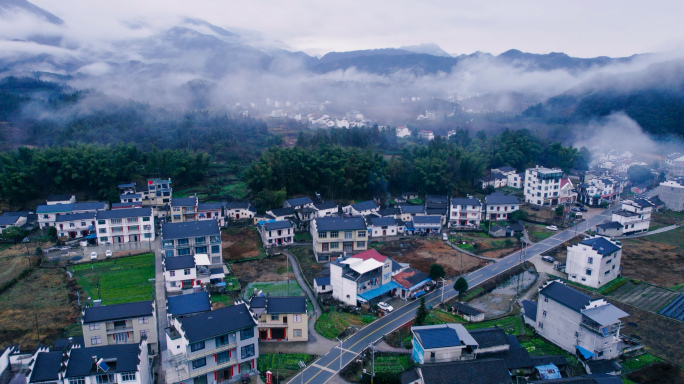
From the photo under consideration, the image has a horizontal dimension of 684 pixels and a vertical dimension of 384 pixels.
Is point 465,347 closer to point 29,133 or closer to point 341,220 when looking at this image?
point 341,220

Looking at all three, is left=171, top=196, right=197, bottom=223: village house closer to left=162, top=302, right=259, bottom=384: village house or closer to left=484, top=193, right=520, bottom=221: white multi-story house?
left=162, top=302, right=259, bottom=384: village house

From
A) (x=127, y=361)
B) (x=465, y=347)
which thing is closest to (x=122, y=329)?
(x=127, y=361)

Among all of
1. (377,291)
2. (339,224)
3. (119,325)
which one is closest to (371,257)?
(377,291)

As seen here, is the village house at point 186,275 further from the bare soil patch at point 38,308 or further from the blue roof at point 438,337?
the blue roof at point 438,337

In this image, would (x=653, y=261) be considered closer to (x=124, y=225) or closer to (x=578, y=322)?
(x=578, y=322)

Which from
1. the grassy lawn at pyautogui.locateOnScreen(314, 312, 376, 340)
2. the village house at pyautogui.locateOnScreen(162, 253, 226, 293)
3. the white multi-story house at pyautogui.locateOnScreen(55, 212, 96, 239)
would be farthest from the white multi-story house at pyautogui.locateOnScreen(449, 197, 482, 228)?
the white multi-story house at pyautogui.locateOnScreen(55, 212, 96, 239)

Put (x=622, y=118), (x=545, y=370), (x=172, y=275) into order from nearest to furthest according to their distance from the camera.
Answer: (x=545, y=370) < (x=172, y=275) < (x=622, y=118)
